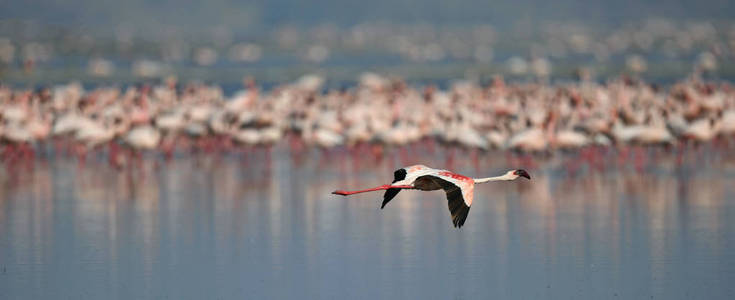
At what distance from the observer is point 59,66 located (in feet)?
163

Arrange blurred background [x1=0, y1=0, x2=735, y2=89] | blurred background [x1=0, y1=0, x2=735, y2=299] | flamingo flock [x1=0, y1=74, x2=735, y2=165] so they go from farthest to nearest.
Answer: blurred background [x1=0, y1=0, x2=735, y2=89]
flamingo flock [x1=0, y1=74, x2=735, y2=165]
blurred background [x1=0, y1=0, x2=735, y2=299]

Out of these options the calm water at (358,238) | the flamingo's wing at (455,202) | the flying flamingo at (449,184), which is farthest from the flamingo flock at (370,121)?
the flamingo's wing at (455,202)

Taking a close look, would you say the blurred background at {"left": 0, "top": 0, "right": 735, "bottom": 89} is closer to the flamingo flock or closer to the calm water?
the flamingo flock

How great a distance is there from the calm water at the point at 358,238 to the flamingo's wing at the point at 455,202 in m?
0.46

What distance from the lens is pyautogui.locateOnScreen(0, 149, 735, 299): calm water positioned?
8.18 meters

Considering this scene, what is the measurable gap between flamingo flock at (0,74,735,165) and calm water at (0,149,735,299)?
1359mm

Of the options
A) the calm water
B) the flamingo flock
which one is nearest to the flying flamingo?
the calm water

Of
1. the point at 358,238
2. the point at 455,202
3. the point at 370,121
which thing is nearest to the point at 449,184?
the point at 455,202

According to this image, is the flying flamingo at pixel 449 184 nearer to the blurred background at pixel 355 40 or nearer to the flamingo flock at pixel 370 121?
the flamingo flock at pixel 370 121

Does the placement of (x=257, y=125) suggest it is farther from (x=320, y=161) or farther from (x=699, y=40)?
(x=699, y=40)

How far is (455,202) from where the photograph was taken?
8211 mm

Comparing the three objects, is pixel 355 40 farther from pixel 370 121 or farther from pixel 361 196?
pixel 361 196

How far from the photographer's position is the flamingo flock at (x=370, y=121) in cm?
1662

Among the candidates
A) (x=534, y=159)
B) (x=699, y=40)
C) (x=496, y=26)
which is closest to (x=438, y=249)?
(x=534, y=159)
